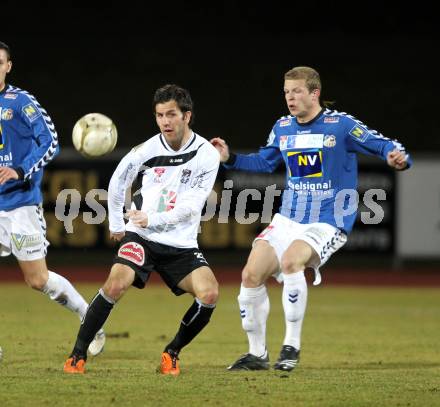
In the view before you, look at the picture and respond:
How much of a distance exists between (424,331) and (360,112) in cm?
1240

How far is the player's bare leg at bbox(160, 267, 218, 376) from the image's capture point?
21.8 feet

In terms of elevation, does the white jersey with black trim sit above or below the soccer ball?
below

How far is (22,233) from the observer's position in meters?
7.52

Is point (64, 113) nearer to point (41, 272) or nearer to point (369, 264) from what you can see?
point (369, 264)

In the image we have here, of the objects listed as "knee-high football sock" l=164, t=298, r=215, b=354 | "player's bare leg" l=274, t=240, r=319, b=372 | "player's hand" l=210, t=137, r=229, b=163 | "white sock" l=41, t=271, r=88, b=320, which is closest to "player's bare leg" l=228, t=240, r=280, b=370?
"player's bare leg" l=274, t=240, r=319, b=372

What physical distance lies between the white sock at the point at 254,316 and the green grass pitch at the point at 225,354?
34 cm

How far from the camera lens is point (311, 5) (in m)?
24.3

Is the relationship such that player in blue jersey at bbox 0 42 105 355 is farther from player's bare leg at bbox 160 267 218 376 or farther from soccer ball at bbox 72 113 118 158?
player's bare leg at bbox 160 267 218 376

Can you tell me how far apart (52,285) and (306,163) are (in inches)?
85.3

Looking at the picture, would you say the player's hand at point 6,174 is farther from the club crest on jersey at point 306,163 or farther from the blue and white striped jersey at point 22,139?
the club crest on jersey at point 306,163

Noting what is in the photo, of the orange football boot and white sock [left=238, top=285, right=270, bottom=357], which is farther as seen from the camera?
white sock [left=238, top=285, right=270, bottom=357]

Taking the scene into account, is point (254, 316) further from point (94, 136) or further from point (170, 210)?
point (94, 136)

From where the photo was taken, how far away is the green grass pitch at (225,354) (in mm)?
5705

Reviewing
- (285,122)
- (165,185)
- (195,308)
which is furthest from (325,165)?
(195,308)
